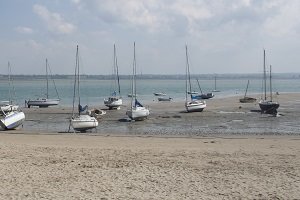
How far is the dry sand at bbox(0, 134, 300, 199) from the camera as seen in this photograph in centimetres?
1189

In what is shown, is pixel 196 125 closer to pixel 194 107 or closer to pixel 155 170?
pixel 194 107

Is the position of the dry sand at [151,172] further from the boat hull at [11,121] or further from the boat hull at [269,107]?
the boat hull at [269,107]

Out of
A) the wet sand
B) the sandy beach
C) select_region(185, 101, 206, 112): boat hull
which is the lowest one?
the wet sand

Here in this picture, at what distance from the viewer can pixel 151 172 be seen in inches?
567

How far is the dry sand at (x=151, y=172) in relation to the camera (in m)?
11.9

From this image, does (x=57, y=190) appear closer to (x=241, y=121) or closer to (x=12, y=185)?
(x=12, y=185)

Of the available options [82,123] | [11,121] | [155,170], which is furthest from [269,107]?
[155,170]

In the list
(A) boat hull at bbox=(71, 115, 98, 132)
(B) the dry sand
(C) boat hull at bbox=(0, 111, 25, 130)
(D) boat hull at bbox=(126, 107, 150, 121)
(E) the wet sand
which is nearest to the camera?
(B) the dry sand

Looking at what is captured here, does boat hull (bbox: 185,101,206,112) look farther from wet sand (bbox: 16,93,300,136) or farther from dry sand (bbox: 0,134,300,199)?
dry sand (bbox: 0,134,300,199)

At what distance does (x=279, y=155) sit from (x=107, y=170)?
24.7ft

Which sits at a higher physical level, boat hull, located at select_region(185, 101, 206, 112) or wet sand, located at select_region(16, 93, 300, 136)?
boat hull, located at select_region(185, 101, 206, 112)

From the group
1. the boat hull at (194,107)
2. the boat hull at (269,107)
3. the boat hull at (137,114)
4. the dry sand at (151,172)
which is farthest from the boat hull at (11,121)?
the boat hull at (269,107)

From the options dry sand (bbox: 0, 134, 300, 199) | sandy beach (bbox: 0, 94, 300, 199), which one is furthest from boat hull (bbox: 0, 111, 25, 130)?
dry sand (bbox: 0, 134, 300, 199)

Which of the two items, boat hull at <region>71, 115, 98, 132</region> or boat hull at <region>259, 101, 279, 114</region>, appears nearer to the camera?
boat hull at <region>71, 115, 98, 132</region>
